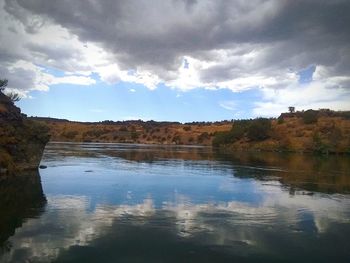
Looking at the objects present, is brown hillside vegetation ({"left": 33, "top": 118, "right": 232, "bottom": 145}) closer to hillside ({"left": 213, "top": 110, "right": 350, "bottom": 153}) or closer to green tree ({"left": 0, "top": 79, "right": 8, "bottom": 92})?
hillside ({"left": 213, "top": 110, "right": 350, "bottom": 153})

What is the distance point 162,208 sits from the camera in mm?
21016

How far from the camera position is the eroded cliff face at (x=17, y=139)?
3253 cm

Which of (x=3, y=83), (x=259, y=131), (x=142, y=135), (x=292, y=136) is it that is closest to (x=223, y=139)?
(x=259, y=131)

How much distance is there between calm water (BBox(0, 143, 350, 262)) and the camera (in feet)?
45.2

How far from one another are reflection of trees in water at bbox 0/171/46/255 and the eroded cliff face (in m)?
1.91

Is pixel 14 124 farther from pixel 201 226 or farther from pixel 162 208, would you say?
pixel 201 226

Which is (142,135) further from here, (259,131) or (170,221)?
(170,221)

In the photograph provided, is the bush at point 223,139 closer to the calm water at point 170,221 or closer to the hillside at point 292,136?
the hillside at point 292,136

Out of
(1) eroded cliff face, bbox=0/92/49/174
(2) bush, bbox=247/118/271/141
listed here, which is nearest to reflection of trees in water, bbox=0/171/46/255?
(1) eroded cliff face, bbox=0/92/49/174

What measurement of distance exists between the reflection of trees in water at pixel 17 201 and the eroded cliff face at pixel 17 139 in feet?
6.26

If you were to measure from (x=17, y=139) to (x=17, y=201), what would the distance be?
13311mm

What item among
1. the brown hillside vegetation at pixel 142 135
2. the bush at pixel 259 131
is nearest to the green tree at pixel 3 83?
the bush at pixel 259 131

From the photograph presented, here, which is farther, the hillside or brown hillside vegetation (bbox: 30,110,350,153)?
brown hillside vegetation (bbox: 30,110,350,153)

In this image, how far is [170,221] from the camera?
1809 cm
